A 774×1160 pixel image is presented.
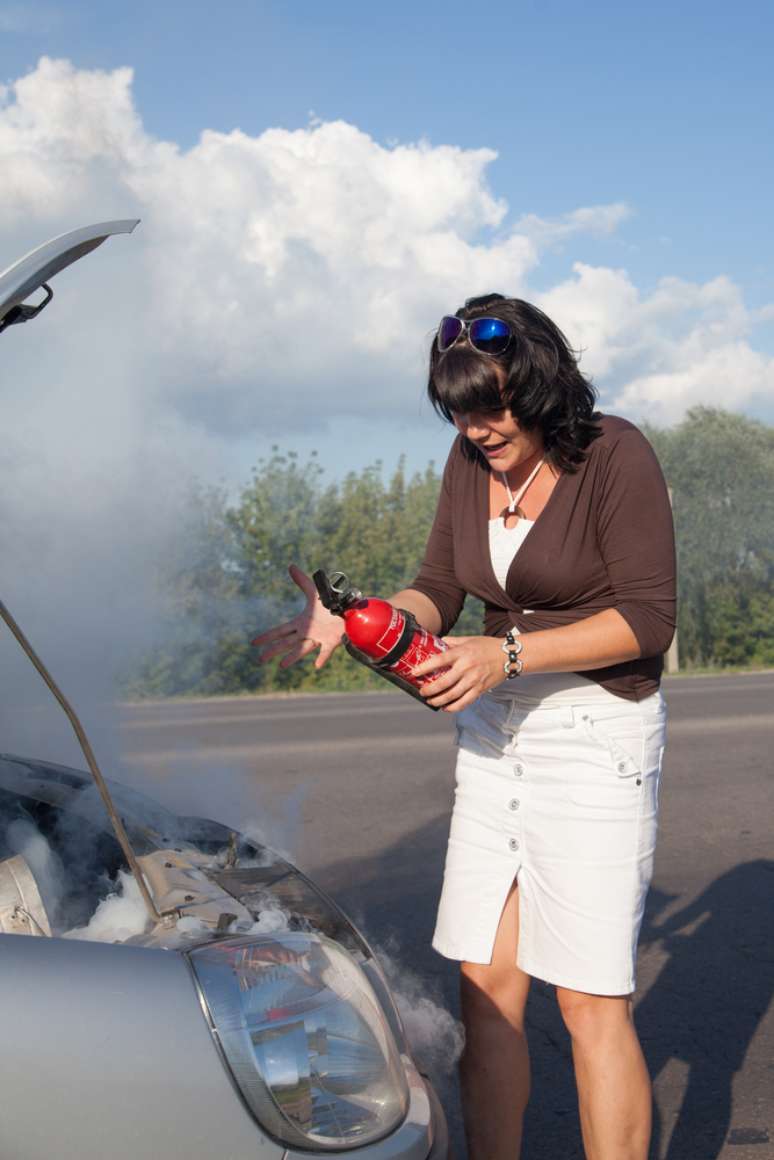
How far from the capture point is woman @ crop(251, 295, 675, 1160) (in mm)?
2209

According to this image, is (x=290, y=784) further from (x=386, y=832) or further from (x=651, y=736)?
(x=651, y=736)

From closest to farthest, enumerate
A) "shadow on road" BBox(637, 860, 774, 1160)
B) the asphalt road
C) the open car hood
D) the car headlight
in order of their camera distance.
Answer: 1. the car headlight
2. the open car hood
3. "shadow on road" BBox(637, 860, 774, 1160)
4. the asphalt road

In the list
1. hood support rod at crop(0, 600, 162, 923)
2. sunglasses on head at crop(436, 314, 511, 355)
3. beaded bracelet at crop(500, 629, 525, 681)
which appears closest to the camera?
hood support rod at crop(0, 600, 162, 923)

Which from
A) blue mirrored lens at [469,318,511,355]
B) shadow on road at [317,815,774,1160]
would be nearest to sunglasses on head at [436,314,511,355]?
blue mirrored lens at [469,318,511,355]

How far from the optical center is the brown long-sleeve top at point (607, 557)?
2258 mm

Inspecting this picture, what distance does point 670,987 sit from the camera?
393cm

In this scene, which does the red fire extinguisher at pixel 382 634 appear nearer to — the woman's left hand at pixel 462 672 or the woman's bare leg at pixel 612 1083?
the woman's left hand at pixel 462 672

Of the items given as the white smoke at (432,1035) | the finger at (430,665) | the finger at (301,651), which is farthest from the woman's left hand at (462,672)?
the white smoke at (432,1035)

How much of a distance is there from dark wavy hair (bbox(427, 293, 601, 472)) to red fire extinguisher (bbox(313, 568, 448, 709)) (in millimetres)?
455

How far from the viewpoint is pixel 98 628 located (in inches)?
116

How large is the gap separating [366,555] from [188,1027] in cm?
1321

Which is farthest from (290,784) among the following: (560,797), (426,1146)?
(426,1146)

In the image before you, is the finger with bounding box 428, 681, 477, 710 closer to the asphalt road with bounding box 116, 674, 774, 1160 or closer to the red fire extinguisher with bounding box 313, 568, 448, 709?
the red fire extinguisher with bounding box 313, 568, 448, 709

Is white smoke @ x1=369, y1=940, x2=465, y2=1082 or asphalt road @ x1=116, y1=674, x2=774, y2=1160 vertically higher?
white smoke @ x1=369, y1=940, x2=465, y2=1082
